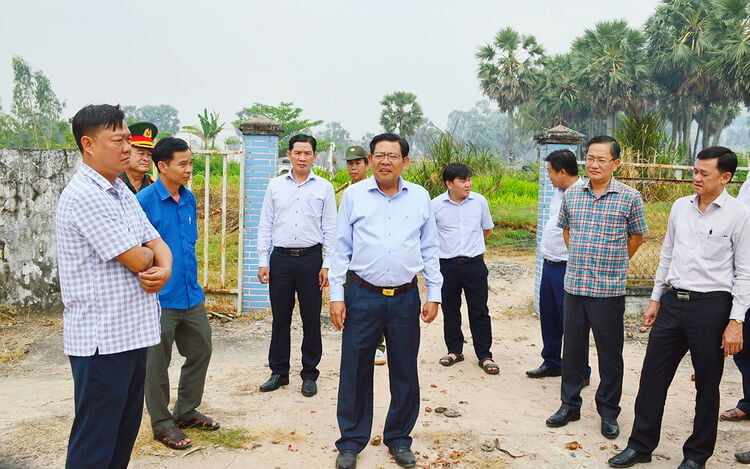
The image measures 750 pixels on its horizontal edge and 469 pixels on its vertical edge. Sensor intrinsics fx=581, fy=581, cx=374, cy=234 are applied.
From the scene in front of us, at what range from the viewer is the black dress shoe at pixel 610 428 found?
374 cm

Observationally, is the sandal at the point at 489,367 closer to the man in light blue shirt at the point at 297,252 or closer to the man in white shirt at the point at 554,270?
the man in white shirt at the point at 554,270

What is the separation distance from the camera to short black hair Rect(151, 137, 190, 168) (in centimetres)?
347

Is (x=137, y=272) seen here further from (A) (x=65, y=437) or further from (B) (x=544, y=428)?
(B) (x=544, y=428)

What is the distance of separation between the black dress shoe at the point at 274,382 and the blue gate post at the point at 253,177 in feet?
7.00

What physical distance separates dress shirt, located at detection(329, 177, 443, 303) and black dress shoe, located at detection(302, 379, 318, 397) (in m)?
1.39

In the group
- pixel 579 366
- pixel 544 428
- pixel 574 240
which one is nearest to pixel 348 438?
pixel 544 428

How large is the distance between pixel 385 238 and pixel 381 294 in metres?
0.32

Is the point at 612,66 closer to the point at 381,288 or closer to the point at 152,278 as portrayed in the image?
the point at 381,288

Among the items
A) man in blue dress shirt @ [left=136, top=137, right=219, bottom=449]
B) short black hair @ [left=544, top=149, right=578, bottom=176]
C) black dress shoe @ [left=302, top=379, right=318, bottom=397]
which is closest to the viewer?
man in blue dress shirt @ [left=136, top=137, right=219, bottom=449]

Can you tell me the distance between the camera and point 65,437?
359cm

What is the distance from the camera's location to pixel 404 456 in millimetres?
3342

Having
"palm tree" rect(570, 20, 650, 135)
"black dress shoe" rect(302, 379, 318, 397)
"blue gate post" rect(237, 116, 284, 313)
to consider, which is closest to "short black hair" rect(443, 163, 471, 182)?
"black dress shoe" rect(302, 379, 318, 397)

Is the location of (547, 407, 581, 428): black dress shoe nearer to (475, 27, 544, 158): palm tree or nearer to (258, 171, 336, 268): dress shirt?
(258, 171, 336, 268): dress shirt

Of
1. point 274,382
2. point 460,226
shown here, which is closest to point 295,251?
point 274,382
